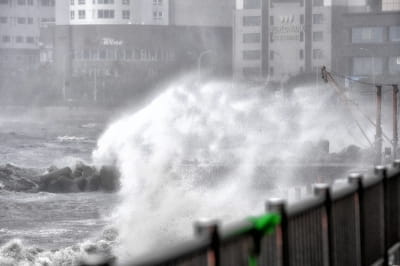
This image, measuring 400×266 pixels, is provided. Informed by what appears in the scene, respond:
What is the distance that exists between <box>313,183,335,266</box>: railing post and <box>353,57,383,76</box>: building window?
11851cm

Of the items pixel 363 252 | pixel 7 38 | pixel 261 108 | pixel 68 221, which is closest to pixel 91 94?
pixel 7 38

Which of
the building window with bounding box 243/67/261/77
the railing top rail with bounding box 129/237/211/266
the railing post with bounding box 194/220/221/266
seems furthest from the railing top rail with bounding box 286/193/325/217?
the building window with bounding box 243/67/261/77

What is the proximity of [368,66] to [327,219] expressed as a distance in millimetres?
120377

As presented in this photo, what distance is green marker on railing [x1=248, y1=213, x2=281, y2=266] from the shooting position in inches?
286

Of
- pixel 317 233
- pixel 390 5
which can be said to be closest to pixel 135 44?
pixel 390 5

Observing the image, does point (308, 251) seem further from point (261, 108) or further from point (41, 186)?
point (261, 108)

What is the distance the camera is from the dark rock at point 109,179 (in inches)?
3022

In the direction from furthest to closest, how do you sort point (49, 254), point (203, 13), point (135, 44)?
point (203, 13) → point (135, 44) → point (49, 254)

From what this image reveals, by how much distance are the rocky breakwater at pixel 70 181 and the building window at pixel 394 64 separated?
5559cm

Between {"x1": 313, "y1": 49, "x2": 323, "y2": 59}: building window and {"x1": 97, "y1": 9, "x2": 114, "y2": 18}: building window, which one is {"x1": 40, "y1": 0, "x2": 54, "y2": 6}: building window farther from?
{"x1": 313, "y1": 49, "x2": 323, "y2": 59}: building window

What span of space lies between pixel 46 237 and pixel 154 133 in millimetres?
50690

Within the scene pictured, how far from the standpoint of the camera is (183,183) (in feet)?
238

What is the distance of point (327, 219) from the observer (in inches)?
367

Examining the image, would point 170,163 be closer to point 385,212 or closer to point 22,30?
point 385,212
